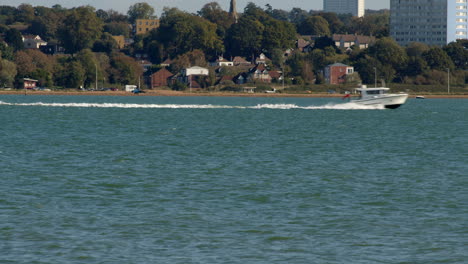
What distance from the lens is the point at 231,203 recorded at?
29062 mm

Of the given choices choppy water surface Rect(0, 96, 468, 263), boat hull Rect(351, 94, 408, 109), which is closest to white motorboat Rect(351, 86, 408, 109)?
boat hull Rect(351, 94, 408, 109)

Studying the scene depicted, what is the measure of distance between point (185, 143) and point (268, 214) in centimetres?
3085

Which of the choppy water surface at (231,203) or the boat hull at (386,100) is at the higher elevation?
the boat hull at (386,100)

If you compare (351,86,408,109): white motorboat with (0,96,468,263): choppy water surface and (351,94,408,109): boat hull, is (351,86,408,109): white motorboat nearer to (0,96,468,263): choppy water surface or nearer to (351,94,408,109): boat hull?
(351,94,408,109): boat hull

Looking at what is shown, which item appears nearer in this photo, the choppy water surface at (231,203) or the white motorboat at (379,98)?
the choppy water surface at (231,203)

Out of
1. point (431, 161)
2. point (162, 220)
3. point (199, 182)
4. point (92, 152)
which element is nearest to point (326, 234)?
point (162, 220)

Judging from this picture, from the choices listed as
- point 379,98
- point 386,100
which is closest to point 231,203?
point 379,98

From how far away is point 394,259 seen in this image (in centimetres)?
2102

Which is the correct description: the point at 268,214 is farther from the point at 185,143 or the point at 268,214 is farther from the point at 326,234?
the point at 185,143

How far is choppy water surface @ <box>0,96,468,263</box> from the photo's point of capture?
21.9 meters

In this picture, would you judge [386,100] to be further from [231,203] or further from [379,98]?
[231,203]

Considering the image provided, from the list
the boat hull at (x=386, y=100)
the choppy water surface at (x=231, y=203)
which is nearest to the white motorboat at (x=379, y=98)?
the boat hull at (x=386, y=100)

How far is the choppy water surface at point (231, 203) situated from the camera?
2188 cm

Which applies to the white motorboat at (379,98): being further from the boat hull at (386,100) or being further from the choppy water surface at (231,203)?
the choppy water surface at (231,203)
